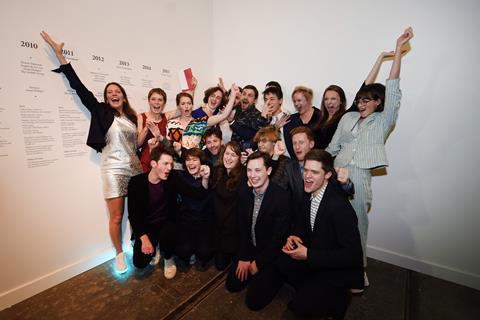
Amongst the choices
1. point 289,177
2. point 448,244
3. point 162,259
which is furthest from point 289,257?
point 448,244

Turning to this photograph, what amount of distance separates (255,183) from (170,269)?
1.29 meters

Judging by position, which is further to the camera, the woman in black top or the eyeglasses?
the woman in black top

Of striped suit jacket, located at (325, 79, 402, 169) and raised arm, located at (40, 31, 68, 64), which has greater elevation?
raised arm, located at (40, 31, 68, 64)

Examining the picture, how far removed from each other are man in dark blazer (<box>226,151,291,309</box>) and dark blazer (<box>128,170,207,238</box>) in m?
0.61

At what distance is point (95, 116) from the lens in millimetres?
2105

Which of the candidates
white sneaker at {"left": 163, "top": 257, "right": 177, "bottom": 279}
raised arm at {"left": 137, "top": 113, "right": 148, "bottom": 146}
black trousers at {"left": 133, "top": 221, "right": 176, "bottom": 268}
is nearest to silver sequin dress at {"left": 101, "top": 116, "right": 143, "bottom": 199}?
raised arm at {"left": 137, "top": 113, "right": 148, "bottom": 146}

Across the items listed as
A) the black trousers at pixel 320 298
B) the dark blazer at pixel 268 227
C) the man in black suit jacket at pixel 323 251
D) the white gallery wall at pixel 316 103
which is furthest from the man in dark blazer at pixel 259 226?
the white gallery wall at pixel 316 103

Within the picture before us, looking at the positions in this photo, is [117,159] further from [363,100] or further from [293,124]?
[363,100]

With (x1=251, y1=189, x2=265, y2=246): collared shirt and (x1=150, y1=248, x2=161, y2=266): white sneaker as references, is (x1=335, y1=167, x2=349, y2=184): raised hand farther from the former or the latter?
(x1=150, y1=248, x2=161, y2=266): white sneaker

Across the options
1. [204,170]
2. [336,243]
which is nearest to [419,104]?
[336,243]

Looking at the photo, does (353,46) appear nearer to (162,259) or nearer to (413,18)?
(413,18)

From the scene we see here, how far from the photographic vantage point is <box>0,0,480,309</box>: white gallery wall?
1.86m

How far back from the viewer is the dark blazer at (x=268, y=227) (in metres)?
1.92

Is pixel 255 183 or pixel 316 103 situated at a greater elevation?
pixel 316 103
